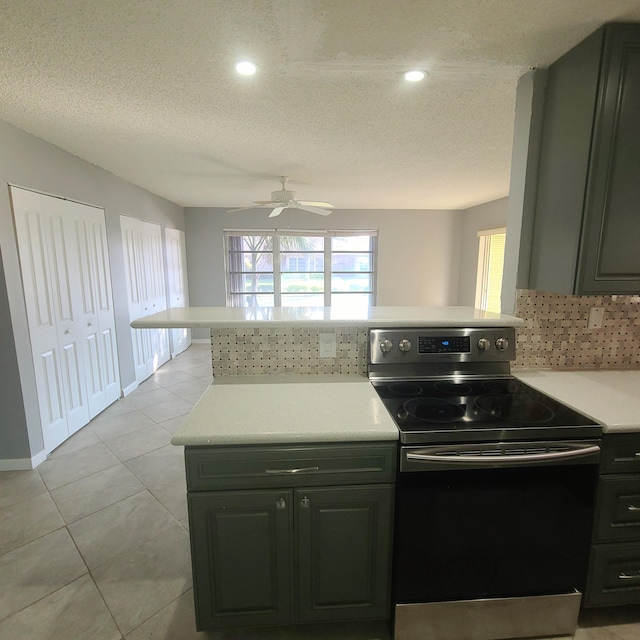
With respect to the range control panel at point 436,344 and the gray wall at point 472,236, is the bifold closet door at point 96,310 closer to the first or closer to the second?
the range control panel at point 436,344

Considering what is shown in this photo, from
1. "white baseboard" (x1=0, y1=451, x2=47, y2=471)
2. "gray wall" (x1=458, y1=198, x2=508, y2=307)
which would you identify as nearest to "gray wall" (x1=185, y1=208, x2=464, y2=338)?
"gray wall" (x1=458, y1=198, x2=508, y2=307)

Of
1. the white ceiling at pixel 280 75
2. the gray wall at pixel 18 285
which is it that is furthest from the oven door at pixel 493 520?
the gray wall at pixel 18 285

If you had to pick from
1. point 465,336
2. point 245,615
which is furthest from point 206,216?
point 245,615

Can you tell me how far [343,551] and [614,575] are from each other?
1.13 meters

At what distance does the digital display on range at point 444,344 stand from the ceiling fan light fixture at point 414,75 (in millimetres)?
1306

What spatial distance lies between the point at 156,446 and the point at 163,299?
2732mm

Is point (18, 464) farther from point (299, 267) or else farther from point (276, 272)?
point (299, 267)

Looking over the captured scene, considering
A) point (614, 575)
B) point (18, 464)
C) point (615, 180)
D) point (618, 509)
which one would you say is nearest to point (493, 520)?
point (618, 509)

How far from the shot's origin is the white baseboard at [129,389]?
3871 mm

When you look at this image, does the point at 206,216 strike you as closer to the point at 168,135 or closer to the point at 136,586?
the point at 168,135

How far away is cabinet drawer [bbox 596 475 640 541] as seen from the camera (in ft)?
4.41

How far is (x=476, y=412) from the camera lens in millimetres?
1394

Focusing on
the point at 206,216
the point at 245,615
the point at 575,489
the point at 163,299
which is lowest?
the point at 245,615

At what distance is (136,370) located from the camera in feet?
13.7
